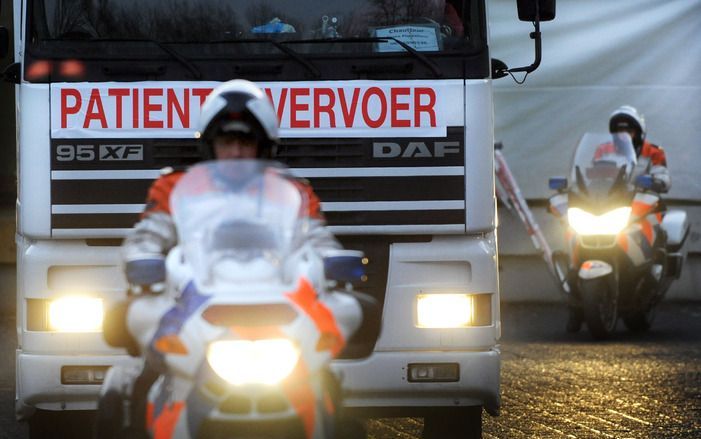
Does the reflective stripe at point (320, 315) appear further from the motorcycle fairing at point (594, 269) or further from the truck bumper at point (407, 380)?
the motorcycle fairing at point (594, 269)

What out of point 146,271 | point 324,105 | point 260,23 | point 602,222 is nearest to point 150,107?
point 260,23

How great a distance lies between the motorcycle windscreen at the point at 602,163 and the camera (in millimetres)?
14852

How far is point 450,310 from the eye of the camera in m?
8.15

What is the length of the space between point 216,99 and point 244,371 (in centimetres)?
113

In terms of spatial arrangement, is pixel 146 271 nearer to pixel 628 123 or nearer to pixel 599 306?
pixel 599 306

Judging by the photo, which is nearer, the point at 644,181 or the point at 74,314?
the point at 74,314

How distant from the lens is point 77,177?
26.6ft

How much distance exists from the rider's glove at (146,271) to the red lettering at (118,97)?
9.24ft

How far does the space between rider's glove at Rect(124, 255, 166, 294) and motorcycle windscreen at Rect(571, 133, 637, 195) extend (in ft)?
32.1

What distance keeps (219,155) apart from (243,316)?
1.03 metres

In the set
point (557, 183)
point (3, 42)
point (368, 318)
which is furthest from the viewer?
point (557, 183)

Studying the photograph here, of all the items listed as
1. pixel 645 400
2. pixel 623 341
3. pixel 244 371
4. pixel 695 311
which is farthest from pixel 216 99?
pixel 695 311

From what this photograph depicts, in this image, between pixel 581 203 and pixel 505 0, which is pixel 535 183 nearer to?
pixel 505 0

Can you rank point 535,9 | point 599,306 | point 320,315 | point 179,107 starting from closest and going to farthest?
point 320,315
point 179,107
point 535,9
point 599,306
